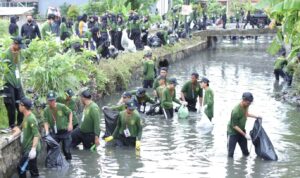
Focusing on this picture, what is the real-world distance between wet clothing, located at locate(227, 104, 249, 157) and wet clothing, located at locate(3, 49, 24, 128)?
4046mm

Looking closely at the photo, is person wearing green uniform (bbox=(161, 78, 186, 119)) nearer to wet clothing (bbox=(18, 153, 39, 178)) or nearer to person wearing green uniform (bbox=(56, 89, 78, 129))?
person wearing green uniform (bbox=(56, 89, 78, 129))

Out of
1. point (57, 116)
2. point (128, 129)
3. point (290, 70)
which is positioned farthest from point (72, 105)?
point (290, 70)

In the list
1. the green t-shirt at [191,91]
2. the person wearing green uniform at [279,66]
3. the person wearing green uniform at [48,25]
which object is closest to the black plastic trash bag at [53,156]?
the green t-shirt at [191,91]

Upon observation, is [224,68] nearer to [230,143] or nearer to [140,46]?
[140,46]

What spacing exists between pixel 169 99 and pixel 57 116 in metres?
5.40

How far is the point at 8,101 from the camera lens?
12422 mm

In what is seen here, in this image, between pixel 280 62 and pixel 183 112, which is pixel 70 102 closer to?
pixel 183 112

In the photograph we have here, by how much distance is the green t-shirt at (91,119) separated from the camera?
41.0 ft

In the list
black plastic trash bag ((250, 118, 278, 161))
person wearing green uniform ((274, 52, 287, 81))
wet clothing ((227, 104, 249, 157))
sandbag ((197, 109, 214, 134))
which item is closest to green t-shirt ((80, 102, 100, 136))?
wet clothing ((227, 104, 249, 157))

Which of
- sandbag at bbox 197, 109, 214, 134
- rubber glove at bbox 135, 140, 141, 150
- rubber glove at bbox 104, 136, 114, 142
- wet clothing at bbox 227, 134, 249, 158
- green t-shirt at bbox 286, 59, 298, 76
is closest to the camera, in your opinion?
wet clothing at bbox 227, 134, 249, 158

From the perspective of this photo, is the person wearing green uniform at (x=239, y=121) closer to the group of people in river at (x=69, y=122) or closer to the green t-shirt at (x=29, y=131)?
the group of people in river at (x=69, y=122)

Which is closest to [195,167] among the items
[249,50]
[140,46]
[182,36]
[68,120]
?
[68,120]

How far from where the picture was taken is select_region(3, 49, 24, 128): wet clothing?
1226cm

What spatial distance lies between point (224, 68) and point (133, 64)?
913 centimetres
